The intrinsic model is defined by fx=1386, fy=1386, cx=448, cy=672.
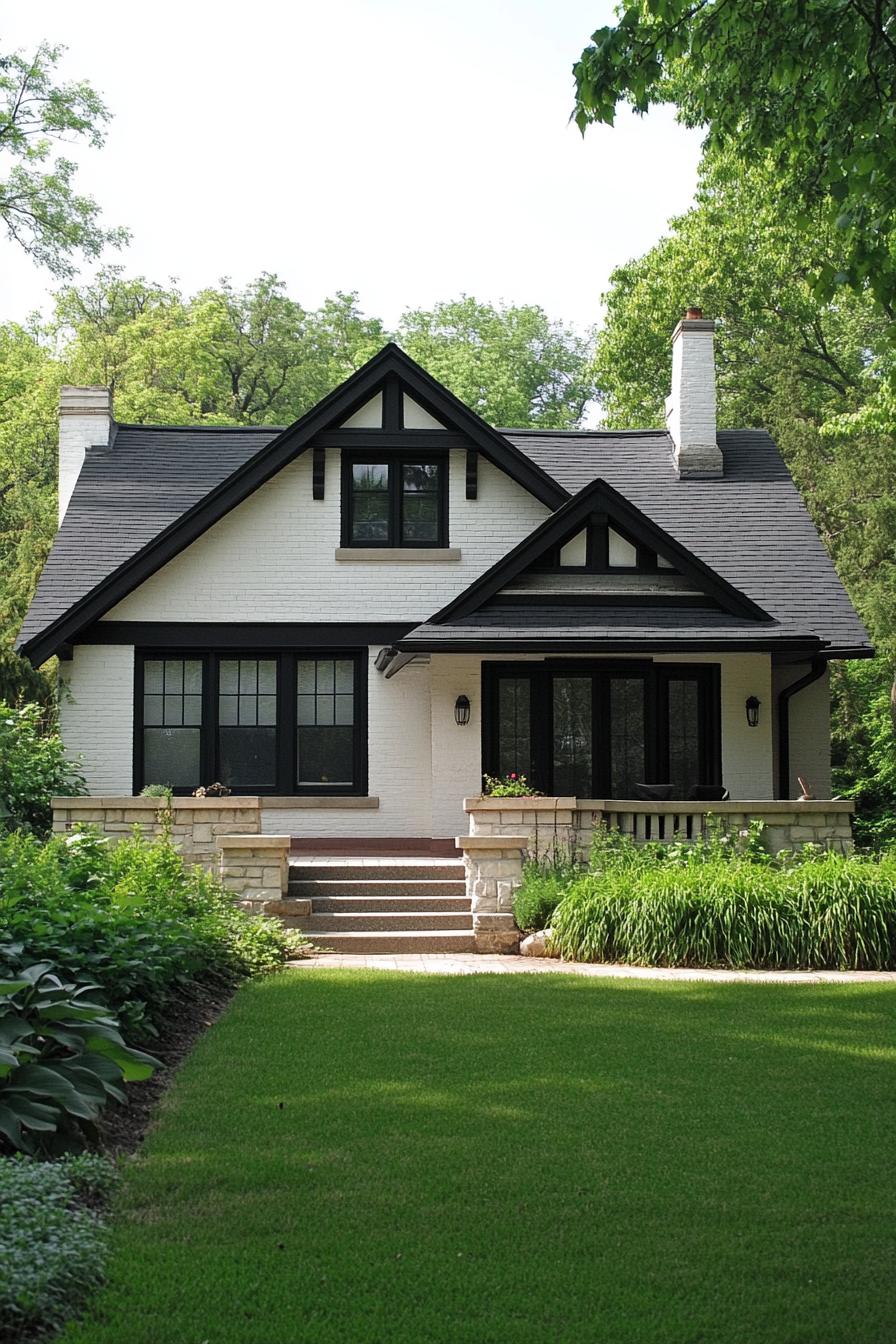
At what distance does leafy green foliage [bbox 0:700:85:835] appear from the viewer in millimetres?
14656

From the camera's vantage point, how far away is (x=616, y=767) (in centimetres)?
1684

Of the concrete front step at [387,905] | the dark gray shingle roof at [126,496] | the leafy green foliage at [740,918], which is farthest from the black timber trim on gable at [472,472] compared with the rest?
the leafy green foliage at [740,918]

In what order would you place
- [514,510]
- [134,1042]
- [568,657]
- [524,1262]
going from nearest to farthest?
[524,1262]
[134,1042]
[568,657]
[514,510]

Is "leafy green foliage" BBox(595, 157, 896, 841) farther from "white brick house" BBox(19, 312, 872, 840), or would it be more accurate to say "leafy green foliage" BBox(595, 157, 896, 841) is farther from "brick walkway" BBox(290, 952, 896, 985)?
"brick walkway" BBox(290, 952, 896, 985)

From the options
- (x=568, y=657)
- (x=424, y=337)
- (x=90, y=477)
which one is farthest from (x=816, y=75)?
(x=424, y=337)

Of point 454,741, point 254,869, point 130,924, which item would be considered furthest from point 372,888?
point 130,924

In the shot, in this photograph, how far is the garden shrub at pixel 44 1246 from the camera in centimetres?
403

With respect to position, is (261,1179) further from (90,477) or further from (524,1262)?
(90,477)

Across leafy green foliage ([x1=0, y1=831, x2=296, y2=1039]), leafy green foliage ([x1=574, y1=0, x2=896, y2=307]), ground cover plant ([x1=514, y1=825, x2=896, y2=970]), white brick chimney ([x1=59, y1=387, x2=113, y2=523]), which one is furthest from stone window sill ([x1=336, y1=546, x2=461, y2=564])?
leafy green foliage ([x1=574, y1=0, x2=896, y2=307])

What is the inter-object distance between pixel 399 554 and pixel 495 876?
604cm

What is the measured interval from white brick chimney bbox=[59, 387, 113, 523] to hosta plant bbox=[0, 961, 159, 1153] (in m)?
15.4

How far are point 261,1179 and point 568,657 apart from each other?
463 inches

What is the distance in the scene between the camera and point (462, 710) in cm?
1672

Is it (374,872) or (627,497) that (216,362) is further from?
(374,872)
